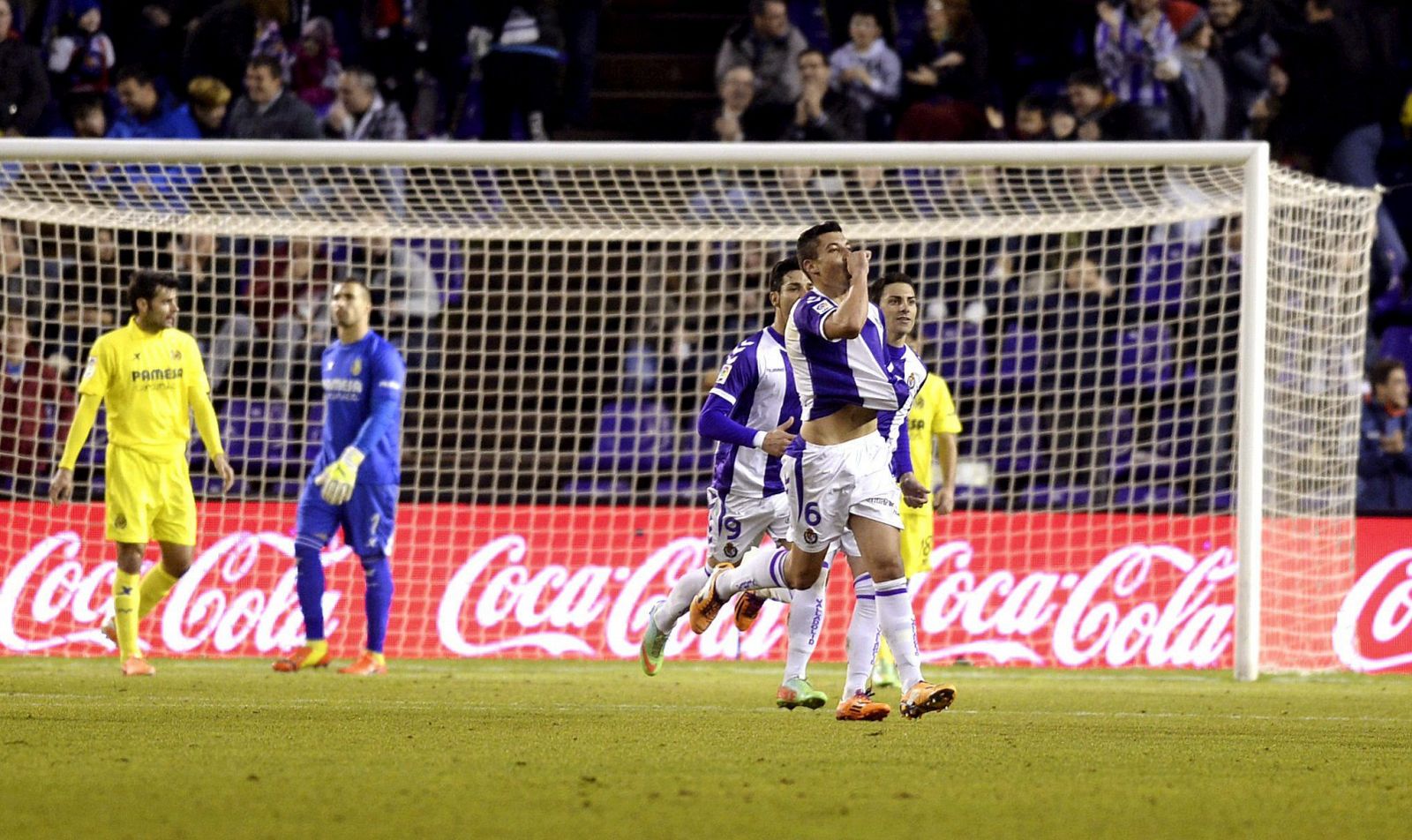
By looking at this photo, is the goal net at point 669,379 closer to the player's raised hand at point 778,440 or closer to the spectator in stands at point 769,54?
the spectator in stands at point 769,54

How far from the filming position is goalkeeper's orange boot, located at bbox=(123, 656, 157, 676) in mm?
9266

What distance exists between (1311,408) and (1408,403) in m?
1.90

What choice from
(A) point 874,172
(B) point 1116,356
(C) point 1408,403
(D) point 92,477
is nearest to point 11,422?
(D) point 92,477

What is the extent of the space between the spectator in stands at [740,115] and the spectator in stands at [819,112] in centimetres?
29

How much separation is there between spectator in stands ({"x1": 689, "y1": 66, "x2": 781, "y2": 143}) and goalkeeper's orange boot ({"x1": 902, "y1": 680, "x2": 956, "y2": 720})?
7.86 m

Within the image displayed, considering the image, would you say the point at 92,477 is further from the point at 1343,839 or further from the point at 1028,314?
the point at 1343,839

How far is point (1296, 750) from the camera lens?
6.02m

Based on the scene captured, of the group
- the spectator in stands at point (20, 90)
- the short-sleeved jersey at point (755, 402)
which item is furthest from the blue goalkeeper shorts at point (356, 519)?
the spectator in stands at point (20, 90)

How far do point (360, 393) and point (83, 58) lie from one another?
6559mm

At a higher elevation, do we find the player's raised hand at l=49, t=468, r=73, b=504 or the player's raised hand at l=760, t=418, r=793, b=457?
the player's raised hand at l=760, t=418, r=793, b=457

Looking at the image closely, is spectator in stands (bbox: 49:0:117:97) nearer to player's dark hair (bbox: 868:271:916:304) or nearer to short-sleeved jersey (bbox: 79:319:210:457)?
short-sleeved jersey (bbox: 79:319:210:457)

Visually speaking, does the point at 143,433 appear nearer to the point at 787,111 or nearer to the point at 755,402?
the point at 755,402

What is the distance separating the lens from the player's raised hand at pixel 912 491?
23.9 ft

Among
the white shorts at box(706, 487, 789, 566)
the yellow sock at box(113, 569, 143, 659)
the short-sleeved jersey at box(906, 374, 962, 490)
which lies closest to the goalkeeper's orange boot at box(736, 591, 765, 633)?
the white shorts at box(706, 487, 789, 566)
